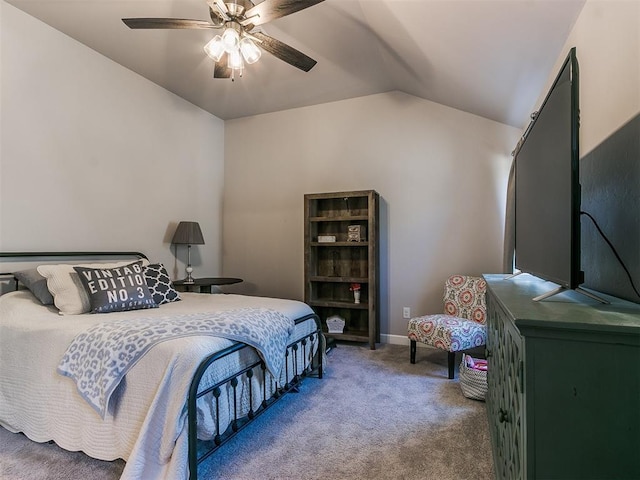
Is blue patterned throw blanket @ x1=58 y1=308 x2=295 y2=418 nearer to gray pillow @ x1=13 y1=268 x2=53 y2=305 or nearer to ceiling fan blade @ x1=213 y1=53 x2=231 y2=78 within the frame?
gray pillow @ x1=13 y1=268 x2=53 y2=305

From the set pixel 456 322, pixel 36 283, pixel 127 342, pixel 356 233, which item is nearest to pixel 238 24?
pixel 127 342

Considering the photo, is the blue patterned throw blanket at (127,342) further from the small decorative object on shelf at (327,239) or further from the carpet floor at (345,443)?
the small decorative object on shelf at (327,239)

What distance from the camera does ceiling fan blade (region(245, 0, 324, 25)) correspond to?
6.18 feet

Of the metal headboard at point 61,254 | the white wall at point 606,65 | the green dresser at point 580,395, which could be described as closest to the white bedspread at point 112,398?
the metal headboard at point 61,254

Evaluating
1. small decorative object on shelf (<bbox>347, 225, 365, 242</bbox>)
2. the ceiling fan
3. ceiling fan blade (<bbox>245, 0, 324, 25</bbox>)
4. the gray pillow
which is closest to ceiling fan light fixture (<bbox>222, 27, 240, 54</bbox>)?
the ceiling fan

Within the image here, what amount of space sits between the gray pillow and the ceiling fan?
179 cm

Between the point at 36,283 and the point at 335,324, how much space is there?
271cm

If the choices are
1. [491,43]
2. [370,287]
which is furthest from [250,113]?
[491,43]

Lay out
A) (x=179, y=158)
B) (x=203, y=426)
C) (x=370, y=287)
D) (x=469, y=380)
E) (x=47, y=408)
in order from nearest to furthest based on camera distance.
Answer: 1. (x=203, y=426)
2. (x=47, y=408)
3. (x=469, y=380)
4. (x=370, y=287)
5. (x=179, y=158)

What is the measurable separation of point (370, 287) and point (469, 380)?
4.65 feet

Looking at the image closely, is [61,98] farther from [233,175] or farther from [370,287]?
[370,287]

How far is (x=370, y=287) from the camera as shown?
12.2 ft

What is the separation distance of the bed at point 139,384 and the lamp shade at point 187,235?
1.51 metres

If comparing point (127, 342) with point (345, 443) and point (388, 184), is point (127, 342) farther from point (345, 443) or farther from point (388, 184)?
point (388, 184)
